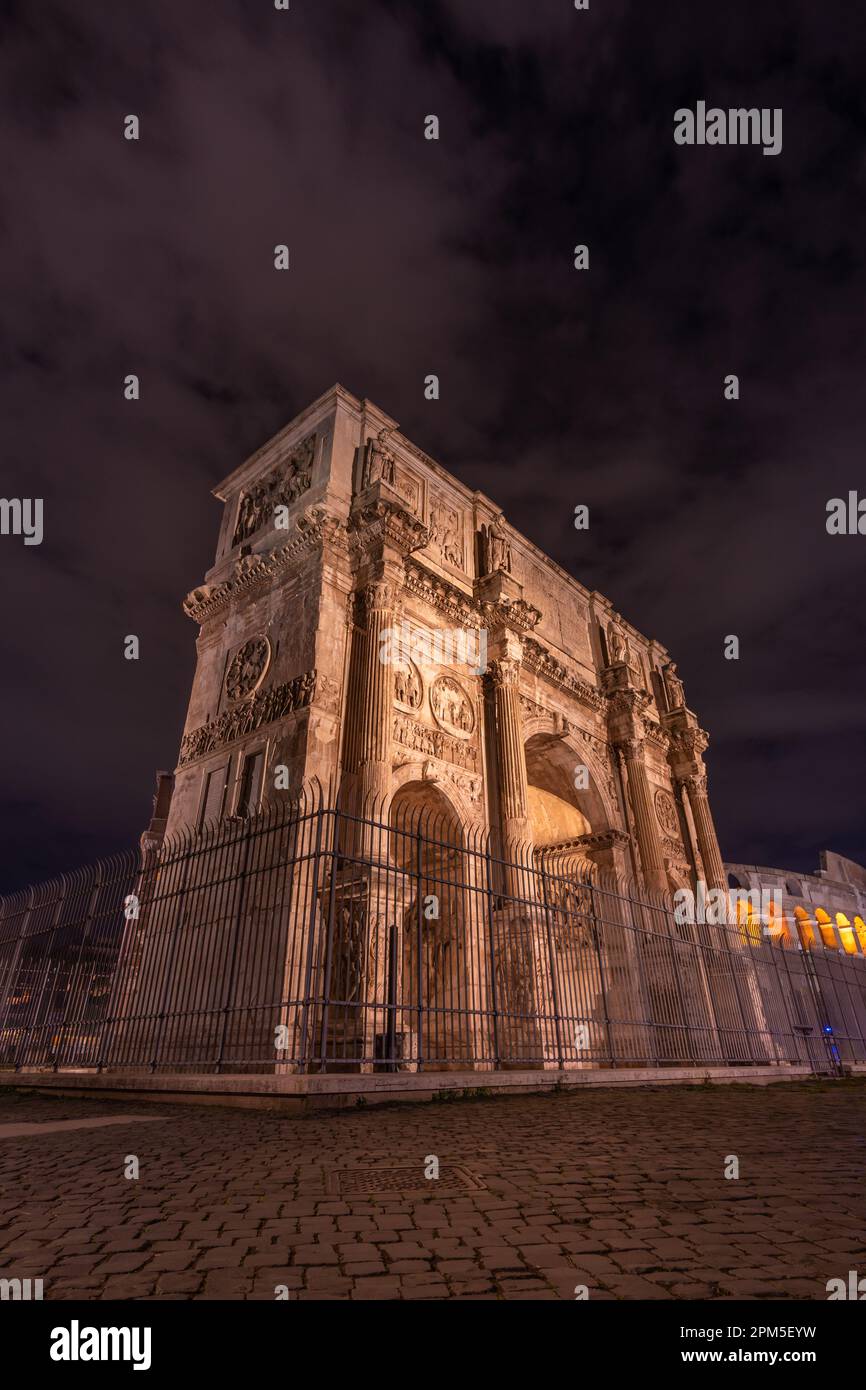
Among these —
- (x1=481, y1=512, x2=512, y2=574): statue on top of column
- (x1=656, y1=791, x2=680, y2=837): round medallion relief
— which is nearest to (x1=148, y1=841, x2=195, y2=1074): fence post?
(x1=481, y1=512, x2=512, y2=574): statue on top of column

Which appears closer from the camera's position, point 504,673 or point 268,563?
point 268,563

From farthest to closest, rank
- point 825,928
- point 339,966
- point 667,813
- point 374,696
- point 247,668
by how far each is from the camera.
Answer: point 825,928
point 667,813
point 247,668
point 374,696
point 339,966

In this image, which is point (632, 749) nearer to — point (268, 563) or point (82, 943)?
point (268, 563)

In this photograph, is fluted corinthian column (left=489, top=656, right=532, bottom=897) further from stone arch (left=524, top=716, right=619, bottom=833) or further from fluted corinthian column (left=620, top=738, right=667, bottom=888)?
fluted corinthian column (left=620, top=738, right=667, bottom=888)

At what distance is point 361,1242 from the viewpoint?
218 centimetres

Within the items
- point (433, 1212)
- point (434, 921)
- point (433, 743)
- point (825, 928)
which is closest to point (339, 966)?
point (434, 921)

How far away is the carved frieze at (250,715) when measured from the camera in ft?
44.3

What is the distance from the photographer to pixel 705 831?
23969 millimetres

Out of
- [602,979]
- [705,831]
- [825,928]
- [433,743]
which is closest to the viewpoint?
[602,979]

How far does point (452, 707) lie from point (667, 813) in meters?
11.1

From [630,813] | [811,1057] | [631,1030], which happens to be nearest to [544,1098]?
[631,1030]

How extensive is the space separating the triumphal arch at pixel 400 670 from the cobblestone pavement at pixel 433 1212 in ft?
22.2

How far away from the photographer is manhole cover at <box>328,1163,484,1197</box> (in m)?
2.89
